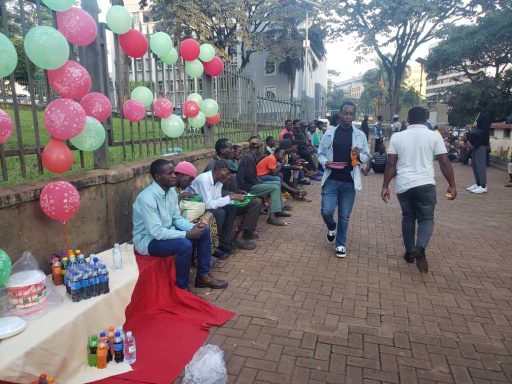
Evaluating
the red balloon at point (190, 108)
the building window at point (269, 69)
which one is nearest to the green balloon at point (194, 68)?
the red balloon at point (190, 108)

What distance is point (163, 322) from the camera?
3.23 metres

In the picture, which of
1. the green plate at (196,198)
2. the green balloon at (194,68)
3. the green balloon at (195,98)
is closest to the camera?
the green plate at (196,198)

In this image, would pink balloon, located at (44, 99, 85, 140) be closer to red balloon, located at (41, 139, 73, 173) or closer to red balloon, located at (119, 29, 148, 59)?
red balloon, located at (41, 139, 73, 173)

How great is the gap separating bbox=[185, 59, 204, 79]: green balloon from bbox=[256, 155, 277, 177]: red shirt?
179cm

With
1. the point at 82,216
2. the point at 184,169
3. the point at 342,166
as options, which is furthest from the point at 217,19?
the point at 82,216

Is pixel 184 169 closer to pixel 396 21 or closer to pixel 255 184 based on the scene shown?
pixel 255 184

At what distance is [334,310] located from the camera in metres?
3.50

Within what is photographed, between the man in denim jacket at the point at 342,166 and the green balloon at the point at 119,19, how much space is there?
255 cm

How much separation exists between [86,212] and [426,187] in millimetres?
3483

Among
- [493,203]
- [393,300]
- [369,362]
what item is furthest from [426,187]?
[493,203]

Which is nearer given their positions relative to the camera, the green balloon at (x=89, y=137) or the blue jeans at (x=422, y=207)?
the green balloon at (x=89, y=137)

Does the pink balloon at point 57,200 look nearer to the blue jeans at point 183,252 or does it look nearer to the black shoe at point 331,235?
the blue jeans at point 183,252

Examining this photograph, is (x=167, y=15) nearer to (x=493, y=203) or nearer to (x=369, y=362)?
(x=493, y=203)

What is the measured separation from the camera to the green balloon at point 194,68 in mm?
5646
